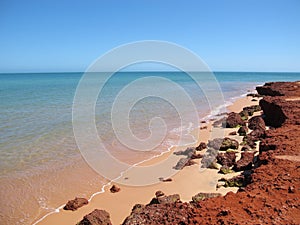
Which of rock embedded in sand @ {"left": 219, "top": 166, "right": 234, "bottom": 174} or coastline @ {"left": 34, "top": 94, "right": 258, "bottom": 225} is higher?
rock embedded in sand @ {"left": 219, "top": 166, "right": 234, "bottom": 174}

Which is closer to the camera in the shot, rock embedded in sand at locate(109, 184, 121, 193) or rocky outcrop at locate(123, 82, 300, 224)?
rocky outcrop at locate(123, 82, 300, 224)

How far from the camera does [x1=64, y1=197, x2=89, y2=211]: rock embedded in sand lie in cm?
618

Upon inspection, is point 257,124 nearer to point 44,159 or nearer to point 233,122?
point 233,122

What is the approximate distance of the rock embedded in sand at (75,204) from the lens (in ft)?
20.3

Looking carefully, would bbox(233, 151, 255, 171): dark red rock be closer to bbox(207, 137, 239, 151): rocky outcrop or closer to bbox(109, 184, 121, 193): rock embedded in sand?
bbox(207, 137, 239, 151): rocky outcrop

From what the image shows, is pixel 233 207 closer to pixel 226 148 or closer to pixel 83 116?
pixel 226 148

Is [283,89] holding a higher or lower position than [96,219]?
higher

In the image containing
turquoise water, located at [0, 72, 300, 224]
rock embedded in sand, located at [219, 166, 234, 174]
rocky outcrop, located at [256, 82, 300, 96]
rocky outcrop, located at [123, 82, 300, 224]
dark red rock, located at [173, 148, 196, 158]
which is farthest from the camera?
rocky outcrop, located at [256, 82, 300, 96]

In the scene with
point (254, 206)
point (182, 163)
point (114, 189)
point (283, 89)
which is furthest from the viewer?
point (283, 89)

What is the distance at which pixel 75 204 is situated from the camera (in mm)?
6230

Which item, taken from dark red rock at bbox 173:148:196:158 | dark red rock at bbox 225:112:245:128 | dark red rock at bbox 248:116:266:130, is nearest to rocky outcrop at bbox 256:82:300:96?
dark red rock at bbox 248:116:266:130

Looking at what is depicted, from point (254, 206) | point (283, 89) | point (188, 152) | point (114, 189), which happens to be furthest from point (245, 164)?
point (283, 89)

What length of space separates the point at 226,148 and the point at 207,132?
402 centimetres

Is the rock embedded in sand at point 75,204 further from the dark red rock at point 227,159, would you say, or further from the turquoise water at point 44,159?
the dark red rock at point 227,159
